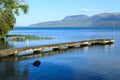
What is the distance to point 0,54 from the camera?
4150cm

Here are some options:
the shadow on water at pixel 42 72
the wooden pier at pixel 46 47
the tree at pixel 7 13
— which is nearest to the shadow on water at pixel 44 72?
the shadow on water at pixel 42 72

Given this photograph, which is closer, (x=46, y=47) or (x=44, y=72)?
(x=44, y=72)

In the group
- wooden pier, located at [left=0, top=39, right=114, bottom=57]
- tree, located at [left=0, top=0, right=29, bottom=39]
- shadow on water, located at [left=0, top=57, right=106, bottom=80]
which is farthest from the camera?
tree, located at [left=0, top=0, right=29, bottom=39]

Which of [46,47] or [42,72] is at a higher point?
[46,47]

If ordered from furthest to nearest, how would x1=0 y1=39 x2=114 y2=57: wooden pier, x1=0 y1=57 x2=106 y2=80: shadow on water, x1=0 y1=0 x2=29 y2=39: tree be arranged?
x1=0 y1=0 x2=29 y2=39: tree
x1=0 y1=39 x2=114 y2=57: wooden pier
x1=0 y1=57 x2=106 y2=80: shadow on water

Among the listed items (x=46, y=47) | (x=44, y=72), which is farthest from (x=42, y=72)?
(x=46, y=47)

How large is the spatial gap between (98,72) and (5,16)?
4197cm

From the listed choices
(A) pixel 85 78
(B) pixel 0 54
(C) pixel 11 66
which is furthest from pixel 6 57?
(A) pixel 85 78

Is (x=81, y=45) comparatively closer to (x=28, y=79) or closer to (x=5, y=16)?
(x=5, y=16)

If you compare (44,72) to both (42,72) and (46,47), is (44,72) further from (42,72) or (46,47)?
(46,47)

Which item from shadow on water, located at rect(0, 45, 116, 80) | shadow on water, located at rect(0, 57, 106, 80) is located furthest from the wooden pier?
shadow on water, located at rect(0, 57, 106, 80)

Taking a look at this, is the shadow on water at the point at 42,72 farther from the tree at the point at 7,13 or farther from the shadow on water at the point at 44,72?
the tree at the point at 7,13

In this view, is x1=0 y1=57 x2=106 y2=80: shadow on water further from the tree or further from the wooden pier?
the tree

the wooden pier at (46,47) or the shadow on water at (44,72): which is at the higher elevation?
the wooden pier at (46,47)
